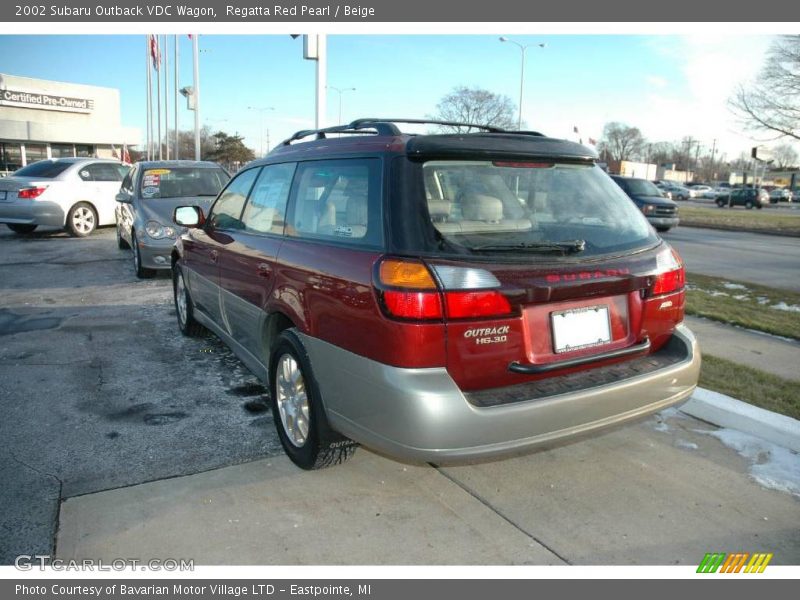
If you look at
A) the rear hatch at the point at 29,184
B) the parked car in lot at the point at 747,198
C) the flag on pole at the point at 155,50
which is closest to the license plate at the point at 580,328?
the rear hatch at the point at 29,184

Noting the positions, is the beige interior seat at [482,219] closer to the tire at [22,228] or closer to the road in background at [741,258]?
the road in background at [741,258]

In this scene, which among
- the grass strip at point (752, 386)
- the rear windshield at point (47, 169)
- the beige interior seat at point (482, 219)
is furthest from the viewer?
the rear windshield at point (47, 169)

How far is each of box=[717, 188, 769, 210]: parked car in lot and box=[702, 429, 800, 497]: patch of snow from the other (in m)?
50.0

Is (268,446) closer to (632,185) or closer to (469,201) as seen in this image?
(469,201)

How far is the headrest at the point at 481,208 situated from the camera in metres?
2.81

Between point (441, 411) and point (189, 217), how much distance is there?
3265mm

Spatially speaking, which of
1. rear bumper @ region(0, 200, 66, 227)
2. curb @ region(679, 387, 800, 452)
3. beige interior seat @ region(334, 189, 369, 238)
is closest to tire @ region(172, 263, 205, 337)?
beige interior seat @ region(334, 189, 369, 238)

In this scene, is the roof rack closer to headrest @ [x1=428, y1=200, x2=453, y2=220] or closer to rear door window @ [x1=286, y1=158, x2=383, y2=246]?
rear door window @ [x1=286, y1=158, x2=383, y2=246]

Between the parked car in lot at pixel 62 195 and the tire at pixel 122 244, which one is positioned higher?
the parked car in lot at pixel 62 195

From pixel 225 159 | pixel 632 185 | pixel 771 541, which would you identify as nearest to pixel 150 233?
pixel 771 541

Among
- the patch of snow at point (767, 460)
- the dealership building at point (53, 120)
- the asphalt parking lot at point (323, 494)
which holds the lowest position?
the asphalt parking lot at point (323, 494)

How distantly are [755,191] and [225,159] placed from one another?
48162 millimetres

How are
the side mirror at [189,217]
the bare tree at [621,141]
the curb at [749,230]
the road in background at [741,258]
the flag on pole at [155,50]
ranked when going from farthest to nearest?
the bare tree at [621,141]
the flag on pole at [155,50]
the curb at [749,230]
the road in background at [741,258]
the side mirror at [189,217]

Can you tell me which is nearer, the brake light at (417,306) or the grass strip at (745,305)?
the brake light at (417,306)
